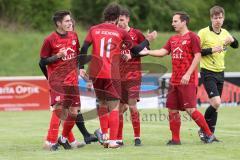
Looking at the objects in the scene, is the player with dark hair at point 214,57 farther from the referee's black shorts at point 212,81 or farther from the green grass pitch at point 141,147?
the green grass pitch at point 141,147

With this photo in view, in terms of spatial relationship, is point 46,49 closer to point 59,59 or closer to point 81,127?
point 59,59

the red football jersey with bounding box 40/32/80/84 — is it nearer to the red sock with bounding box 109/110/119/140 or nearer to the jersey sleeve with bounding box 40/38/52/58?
the jersey sleeve with bounding box 40/38/52/58

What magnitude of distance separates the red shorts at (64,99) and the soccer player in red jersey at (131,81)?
32.7 inches

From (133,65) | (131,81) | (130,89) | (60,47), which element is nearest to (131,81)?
(131,81)

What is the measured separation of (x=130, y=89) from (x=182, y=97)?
2.80 ft

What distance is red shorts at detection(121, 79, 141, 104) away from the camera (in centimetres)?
1198

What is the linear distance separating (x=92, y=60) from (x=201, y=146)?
2.10 meters

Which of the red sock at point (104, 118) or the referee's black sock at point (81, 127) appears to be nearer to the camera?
the red sock at point (104, 118)

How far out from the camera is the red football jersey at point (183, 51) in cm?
1169

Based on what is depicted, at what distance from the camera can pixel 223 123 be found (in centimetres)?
1700

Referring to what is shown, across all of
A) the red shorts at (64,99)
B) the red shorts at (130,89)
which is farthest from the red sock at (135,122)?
the red shorts at (64,99)

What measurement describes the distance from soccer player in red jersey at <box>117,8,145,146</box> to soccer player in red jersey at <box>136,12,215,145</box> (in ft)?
1.30

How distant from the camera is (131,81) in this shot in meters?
12.1

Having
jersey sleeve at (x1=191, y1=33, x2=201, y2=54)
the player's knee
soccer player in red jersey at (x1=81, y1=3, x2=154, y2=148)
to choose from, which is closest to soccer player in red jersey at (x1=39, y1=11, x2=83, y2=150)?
soccer player in red jersey at (x1=81, y1=3, x2=154, y2=148)
